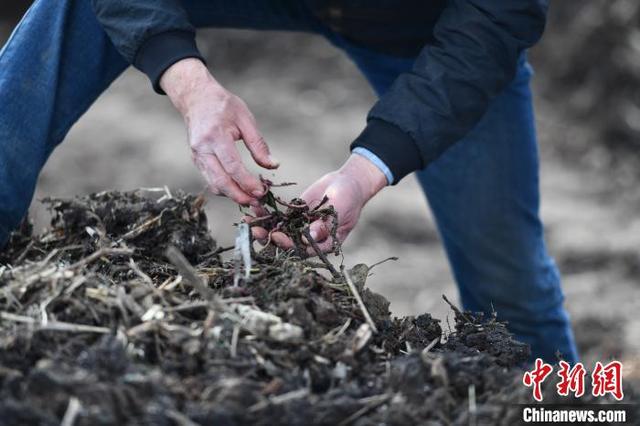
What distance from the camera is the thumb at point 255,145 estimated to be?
1810 millimetres

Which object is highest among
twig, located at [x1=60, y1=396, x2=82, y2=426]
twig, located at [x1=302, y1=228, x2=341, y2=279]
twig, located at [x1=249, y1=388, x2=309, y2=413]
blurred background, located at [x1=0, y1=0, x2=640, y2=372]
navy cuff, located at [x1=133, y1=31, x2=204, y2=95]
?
blurred background, located at [x1=0, y1=0, x2=640, y2=372]

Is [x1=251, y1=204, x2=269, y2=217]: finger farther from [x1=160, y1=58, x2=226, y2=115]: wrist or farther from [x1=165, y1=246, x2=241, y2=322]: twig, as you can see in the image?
[x1=165, y1=246, x2=241, y2=322]: twig

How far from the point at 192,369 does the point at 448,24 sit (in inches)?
43.8

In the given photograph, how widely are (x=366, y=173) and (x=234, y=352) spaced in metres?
0.73

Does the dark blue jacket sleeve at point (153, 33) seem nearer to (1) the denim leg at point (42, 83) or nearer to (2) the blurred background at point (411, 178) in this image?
(1) the denim leg at point (42, 83)

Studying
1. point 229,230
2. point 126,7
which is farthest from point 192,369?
point 229,230

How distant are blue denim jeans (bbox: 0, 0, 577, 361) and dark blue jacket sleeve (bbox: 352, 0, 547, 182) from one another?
1.81 feet

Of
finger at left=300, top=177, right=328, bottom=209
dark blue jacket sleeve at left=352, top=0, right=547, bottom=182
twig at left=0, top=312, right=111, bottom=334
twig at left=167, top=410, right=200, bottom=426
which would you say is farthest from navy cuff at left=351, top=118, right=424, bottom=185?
twig at left=167, top=410, right=200, bottom=426

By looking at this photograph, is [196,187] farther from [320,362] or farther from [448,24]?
[320,362]

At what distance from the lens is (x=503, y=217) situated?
8.98 ft

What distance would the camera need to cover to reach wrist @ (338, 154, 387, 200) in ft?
6.31
